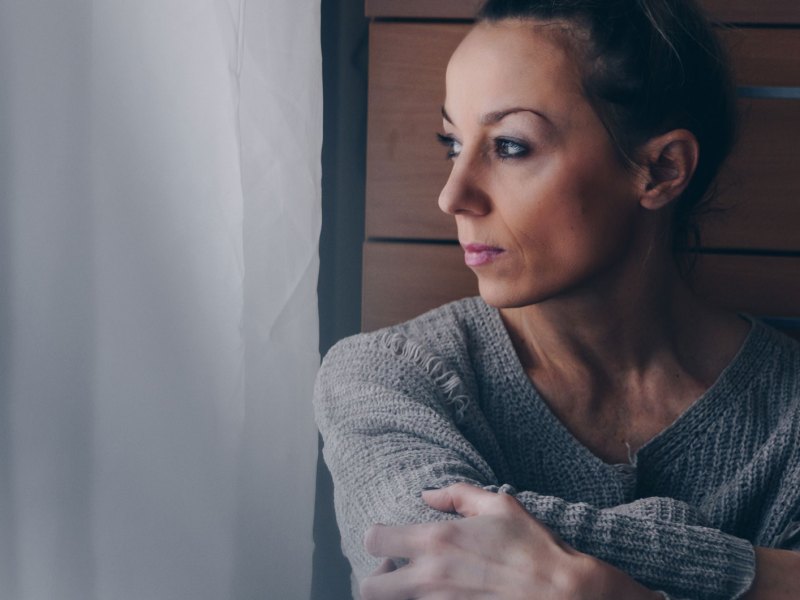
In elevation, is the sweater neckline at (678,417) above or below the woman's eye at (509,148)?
below

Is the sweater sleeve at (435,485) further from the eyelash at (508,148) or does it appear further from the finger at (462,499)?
the eyelash at (508,148)

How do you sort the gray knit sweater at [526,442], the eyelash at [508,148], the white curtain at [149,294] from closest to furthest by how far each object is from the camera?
the white curtain at [149,294] < the gray knit sweater at [526,442] < the eyelash at [508,148]

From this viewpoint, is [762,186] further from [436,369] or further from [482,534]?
[482,534]

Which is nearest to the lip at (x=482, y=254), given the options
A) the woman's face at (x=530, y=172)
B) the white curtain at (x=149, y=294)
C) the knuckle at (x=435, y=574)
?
the woman's face at (x=530, y=172)

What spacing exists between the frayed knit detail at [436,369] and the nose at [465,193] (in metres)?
0.16

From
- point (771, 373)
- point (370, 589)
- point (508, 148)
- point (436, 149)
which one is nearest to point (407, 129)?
point (436, 149)

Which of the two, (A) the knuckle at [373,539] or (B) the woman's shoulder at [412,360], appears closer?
(A) the knuckle at [373,539]

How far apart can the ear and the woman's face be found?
2cm

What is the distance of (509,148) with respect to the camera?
36.3 inches

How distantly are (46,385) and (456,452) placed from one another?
1.23 ft

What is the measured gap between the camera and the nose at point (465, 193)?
918 millimetres

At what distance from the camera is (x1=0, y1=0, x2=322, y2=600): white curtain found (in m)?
0.69

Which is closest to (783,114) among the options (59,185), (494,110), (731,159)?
(731,159)

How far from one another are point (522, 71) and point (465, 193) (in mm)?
140
